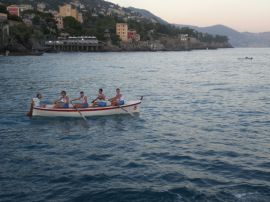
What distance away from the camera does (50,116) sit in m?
24.4

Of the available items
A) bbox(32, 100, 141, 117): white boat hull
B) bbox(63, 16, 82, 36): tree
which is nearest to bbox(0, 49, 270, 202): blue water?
bbox(32, 100, 141, 117): white boat hull

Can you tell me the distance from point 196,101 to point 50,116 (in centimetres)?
1374

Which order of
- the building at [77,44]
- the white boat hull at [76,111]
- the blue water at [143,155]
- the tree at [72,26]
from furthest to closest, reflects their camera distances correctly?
the tree at [72,26]
the building at [77,44]
the white boat hull at [76,111]
the blue water at [143,155]

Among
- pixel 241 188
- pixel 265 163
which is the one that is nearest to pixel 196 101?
pixel 265 163

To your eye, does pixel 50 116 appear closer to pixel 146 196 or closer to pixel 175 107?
pixel 175 107

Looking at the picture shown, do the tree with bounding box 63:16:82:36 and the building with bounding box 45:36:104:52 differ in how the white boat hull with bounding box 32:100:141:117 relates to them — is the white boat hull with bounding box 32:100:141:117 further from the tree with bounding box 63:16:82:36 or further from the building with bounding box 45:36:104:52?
the tree with bounding box 63:16:82:36

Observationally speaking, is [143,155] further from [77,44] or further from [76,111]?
[77,44]

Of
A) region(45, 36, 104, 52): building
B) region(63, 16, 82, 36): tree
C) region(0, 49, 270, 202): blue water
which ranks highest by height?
region(63, 16, 82, 36): tree

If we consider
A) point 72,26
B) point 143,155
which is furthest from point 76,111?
point 72,26

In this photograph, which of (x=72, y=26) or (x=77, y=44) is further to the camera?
(x=72, y=26)

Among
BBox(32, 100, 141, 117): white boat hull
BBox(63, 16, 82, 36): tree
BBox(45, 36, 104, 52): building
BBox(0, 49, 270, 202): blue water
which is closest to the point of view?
BBox(0, 49, 270, 202): blue water

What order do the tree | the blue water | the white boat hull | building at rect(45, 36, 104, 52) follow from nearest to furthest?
the blue water → the white boat hull → building at rect(45, 36, 104, 52) → the tree

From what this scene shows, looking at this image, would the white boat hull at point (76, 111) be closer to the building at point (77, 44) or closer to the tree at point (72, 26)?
the building at point (77, 44)

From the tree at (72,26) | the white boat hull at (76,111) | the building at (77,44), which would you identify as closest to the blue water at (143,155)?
the white boat hull at (76,111)
